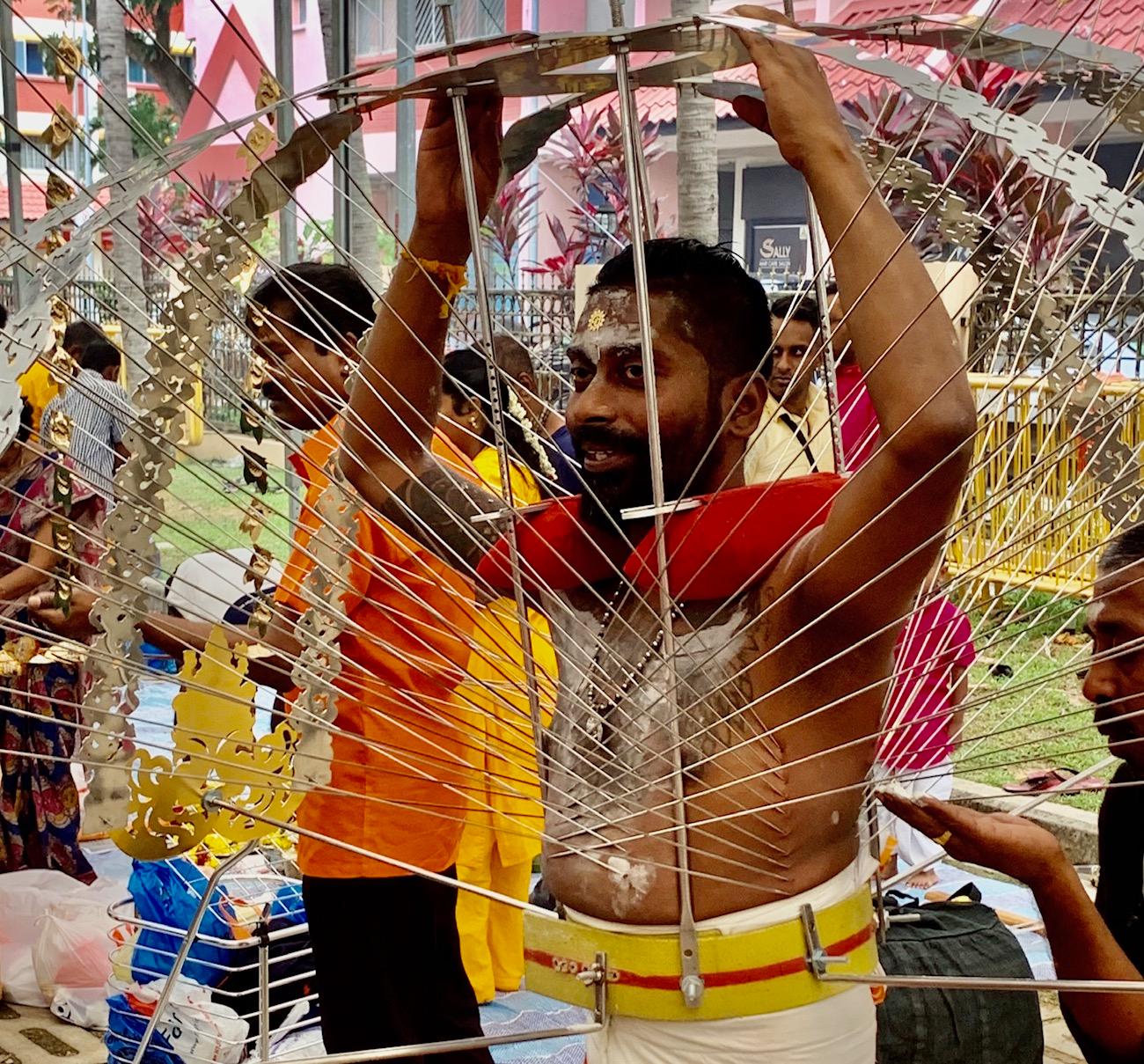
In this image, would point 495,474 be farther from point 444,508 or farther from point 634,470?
point 634,470

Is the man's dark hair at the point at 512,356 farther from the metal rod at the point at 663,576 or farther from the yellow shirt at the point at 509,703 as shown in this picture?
the metal rod at the point at 663,576

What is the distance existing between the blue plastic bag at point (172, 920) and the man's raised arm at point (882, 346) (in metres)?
2.09

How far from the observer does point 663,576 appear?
132 centimetres

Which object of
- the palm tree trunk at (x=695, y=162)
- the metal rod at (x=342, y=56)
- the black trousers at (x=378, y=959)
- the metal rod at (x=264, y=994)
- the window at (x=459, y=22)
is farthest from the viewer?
the window at (x=459, y=22)

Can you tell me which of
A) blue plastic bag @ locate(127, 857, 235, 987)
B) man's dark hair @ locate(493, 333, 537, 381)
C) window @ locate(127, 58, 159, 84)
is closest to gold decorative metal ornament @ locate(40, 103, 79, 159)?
blue plastic bag @ locate(127, 857, 235, 987)

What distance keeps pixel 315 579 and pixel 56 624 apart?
835 mm

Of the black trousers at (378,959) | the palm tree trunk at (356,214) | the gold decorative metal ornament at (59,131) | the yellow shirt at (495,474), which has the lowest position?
the black trousers at (378,959)

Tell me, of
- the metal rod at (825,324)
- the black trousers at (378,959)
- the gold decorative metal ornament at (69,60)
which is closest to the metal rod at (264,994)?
the black trousers at (378,959)

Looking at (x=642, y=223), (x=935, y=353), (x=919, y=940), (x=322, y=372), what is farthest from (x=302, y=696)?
(x=919, y=940)

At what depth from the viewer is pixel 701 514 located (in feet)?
4.66

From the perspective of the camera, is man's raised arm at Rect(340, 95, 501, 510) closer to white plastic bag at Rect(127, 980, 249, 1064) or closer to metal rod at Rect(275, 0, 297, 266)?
metal rod at Rect(275, 0, 297, 266)

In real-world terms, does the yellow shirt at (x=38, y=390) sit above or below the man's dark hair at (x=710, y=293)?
above

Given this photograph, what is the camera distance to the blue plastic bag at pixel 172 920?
3012mm

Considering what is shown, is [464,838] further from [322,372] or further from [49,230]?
[49,230]
